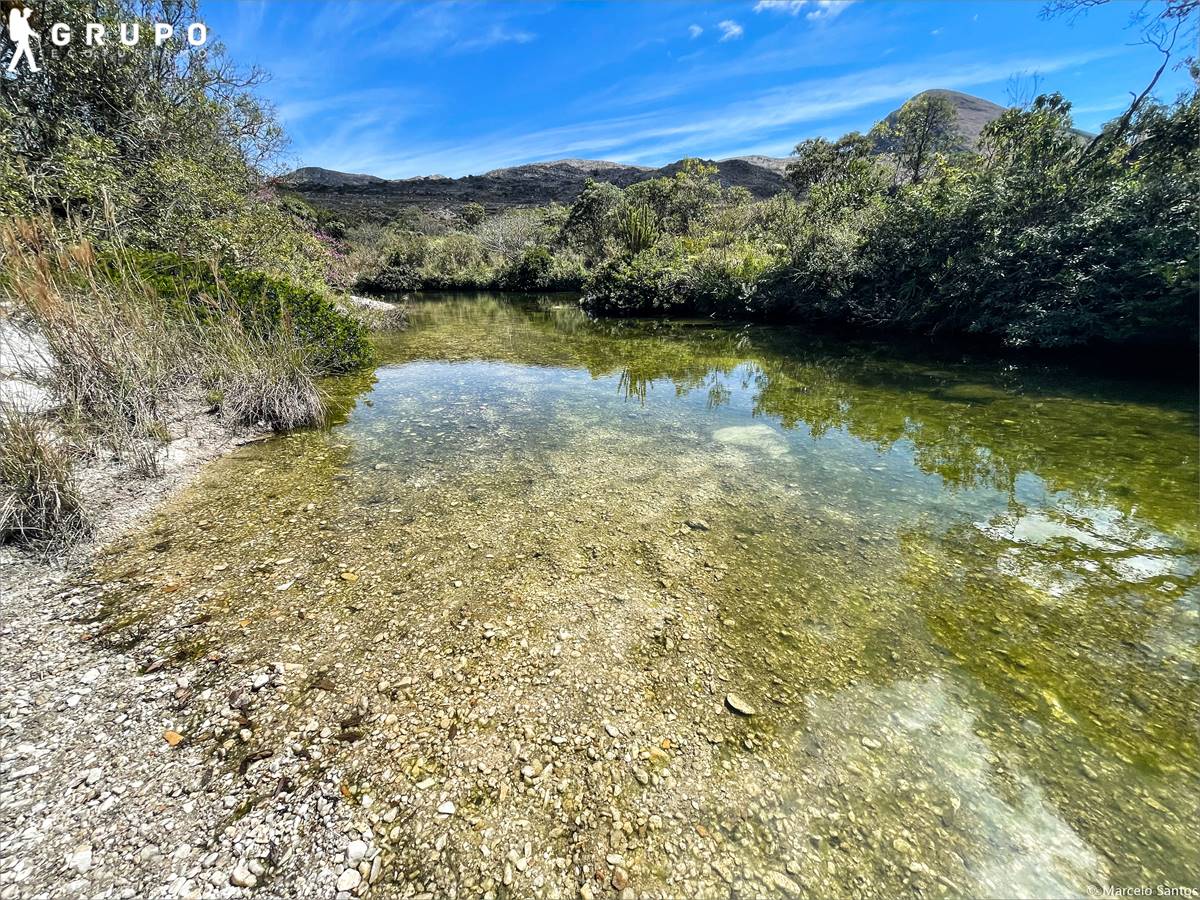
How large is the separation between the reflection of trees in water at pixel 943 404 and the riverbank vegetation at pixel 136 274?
536 centimetres

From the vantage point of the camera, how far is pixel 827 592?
11.1ft

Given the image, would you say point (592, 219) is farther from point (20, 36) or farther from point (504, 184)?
point (504, 184)

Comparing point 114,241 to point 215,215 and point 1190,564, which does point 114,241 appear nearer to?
point 215,215

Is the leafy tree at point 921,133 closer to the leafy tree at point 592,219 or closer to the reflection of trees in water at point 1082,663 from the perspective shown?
the leafy tree at point 592,219

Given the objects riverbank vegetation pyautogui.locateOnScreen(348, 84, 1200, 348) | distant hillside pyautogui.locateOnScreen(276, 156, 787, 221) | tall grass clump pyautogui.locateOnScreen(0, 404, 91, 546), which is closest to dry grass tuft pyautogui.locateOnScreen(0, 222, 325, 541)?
tall grass clump pyautogui.locateOnScreen(0, 404, 91, 546)

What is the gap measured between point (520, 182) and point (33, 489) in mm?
74984

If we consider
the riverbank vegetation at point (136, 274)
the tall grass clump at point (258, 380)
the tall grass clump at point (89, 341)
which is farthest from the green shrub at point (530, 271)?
the tall grass clump at point (89, 341)

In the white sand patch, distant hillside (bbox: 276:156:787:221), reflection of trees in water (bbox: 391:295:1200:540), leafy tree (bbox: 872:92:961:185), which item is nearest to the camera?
reflection of trees in water (bbox: 391:295:1200:540)

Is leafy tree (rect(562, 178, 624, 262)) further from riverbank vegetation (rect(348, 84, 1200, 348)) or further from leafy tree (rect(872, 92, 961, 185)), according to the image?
leafy tree (rect(872, 92, 961, 185))

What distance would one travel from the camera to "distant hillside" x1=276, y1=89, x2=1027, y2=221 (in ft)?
187

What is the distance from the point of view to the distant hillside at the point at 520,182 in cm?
5712

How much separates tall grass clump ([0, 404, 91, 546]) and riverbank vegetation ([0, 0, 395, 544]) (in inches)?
0.5

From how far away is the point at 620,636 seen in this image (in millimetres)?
3053

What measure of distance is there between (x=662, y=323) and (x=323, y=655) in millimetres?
16166
